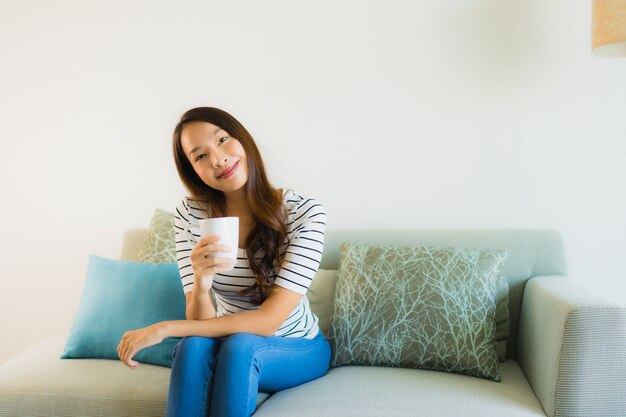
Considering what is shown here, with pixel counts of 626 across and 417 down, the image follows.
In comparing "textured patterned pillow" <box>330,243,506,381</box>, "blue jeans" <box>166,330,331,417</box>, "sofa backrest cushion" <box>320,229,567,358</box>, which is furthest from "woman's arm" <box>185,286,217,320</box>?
"sofa backrest cushion" <box>320,229,567,358</box>

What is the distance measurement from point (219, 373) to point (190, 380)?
66 millimetres

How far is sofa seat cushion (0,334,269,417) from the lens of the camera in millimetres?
1770

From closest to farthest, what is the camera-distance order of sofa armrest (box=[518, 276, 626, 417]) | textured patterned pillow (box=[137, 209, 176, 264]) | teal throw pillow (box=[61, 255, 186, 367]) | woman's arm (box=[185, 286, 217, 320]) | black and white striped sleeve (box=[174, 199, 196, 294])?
1. sofa armrest (box=[518, 276, 626, 417])
2. woman's arm (box=[185, 286, 217, 320])
3. black and white striped sleeve (box=[174, 199, 196, 294])
4. teal throw pillow (box=[61, 255, 186, 367])
5. textured patterned pillow (box=[137, 209, 176, 264])

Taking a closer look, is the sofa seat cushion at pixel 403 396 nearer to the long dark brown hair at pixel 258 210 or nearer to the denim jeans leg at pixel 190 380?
the denim jeans leg at pixel 190 380

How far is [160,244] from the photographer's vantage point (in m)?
2.27

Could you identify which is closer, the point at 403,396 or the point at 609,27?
the point at 403,396

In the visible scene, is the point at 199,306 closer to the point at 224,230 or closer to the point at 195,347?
the point at 195,347

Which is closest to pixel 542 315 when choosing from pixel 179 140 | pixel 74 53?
pixel 179 140

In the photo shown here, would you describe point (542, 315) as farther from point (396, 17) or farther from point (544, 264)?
point (396, 17)

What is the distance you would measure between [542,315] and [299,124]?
1196 millimetres

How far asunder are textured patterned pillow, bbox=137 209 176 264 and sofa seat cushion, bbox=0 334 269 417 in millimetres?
442

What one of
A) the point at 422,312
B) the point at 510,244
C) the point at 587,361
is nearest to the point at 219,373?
the point at 422,312

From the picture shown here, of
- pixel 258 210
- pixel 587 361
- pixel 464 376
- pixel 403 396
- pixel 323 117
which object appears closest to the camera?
pixel 587 361

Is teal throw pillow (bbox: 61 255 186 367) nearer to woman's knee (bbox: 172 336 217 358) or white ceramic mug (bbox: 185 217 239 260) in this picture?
woman's knee (bbox: 172 336 217 358)
